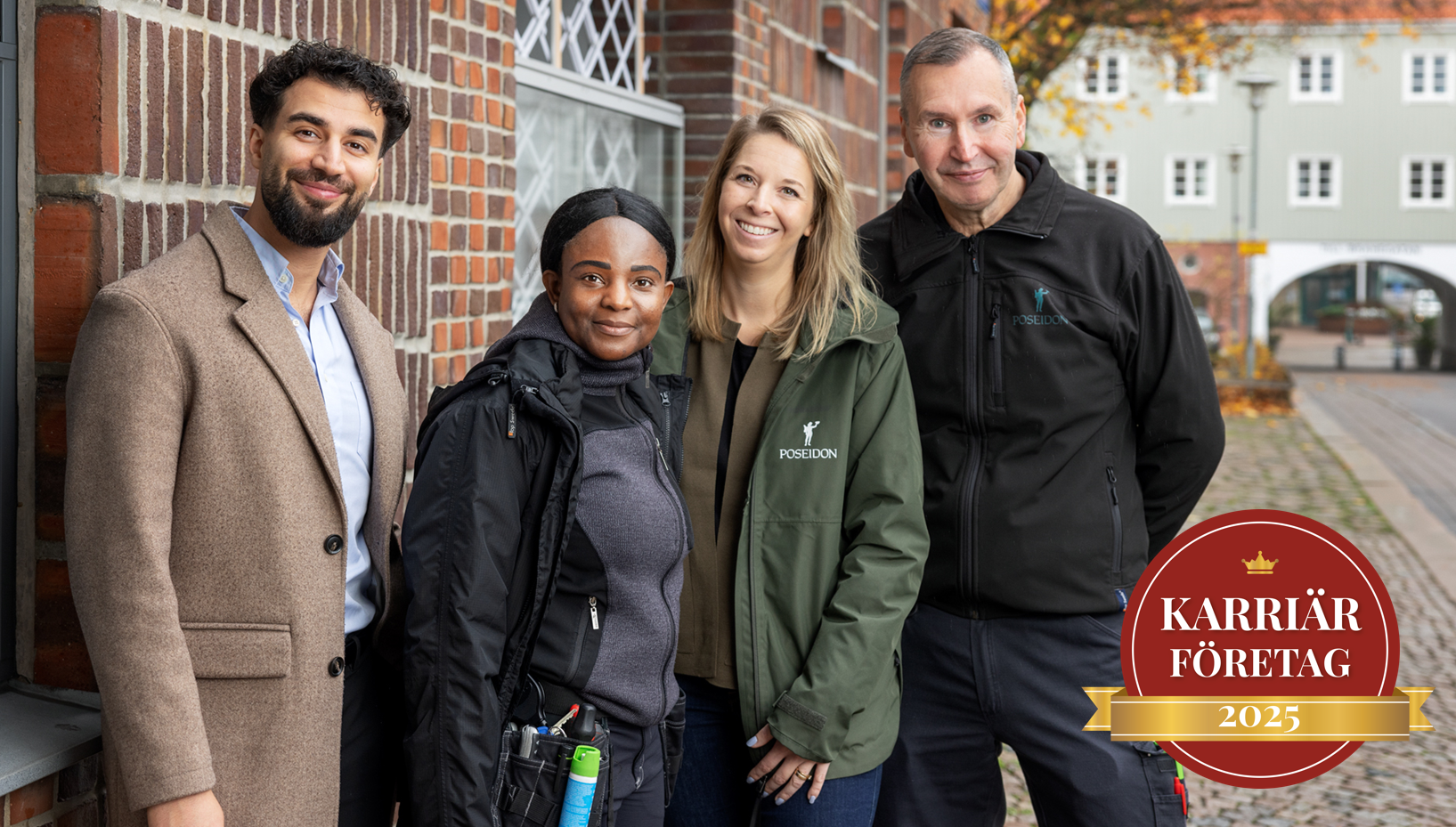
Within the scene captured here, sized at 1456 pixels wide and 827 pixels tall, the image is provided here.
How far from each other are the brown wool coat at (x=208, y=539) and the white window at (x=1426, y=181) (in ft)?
154

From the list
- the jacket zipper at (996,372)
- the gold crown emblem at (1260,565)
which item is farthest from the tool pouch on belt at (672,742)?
the gold crown emblem at (1260,565)

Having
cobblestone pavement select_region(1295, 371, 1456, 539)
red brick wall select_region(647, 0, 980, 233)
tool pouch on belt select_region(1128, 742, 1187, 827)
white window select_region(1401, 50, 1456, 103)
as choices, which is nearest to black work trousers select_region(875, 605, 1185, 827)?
tool pouch on belt select_region(1128, 742, 1187, 827)

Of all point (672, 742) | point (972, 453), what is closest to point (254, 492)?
point (672, 742)

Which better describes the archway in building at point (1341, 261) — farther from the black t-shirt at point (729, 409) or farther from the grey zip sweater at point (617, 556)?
the grey zip sweater at point (617, 556)

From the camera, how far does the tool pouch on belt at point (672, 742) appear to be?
2344 millimetres

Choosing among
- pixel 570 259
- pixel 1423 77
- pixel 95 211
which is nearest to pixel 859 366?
pixel 570 259

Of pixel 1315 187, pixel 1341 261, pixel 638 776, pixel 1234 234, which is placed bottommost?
pixel 638 776

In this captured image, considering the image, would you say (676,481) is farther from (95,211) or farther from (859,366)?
(95,211)

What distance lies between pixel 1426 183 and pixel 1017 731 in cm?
4656

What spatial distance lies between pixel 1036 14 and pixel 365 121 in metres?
12.2

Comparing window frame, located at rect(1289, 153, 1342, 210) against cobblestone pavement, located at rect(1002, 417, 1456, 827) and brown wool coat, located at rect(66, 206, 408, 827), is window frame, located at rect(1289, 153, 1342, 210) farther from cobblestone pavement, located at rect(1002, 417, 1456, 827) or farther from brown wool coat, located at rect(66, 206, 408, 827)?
brown wool coat, located at rect(66, 206, 408, 827)

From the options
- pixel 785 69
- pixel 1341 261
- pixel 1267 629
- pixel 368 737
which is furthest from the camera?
pixel 1341 261

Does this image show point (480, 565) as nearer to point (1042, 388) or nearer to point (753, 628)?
point (753, 628)

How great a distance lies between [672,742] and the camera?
7.79 feet
